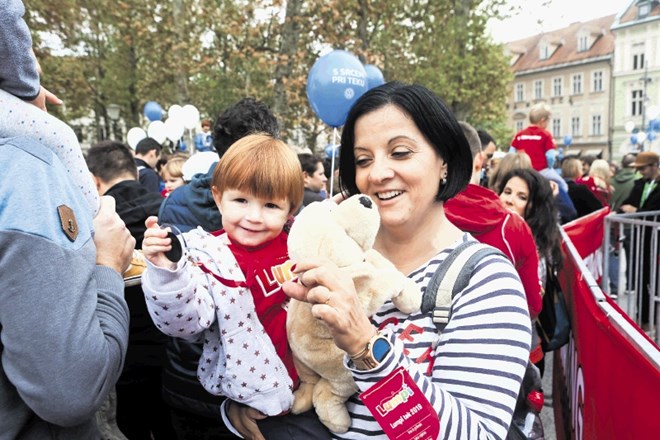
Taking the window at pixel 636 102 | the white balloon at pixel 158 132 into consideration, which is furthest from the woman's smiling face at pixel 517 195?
the window at pixel 636 102

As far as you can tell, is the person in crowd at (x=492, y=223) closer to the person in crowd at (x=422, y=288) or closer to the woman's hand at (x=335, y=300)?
the person in crowd at (x=422, y=288)

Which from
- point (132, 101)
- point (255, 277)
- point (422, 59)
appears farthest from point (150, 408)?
point (132, 101)

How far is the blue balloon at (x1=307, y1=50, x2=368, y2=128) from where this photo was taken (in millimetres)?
6430

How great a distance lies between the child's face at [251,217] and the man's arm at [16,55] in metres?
0.70

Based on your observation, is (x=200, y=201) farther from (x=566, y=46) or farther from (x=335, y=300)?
(x=566, y=46)

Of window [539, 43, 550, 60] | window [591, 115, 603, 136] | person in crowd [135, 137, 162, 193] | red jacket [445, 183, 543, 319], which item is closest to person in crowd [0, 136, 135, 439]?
red jacket [445, 183, 543, 319]

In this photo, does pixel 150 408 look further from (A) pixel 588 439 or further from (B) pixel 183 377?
(A) pixel 588 439

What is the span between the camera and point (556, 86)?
5456cm

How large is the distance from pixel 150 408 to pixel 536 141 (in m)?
6.89

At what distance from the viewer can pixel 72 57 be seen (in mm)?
22922

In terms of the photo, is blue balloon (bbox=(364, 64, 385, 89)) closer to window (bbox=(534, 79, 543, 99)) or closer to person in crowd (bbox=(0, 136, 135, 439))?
person in crowd (bbox=(0, 136, 135, 439))

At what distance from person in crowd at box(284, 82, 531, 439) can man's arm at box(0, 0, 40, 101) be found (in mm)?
836

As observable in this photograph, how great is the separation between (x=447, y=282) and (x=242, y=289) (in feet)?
2.22

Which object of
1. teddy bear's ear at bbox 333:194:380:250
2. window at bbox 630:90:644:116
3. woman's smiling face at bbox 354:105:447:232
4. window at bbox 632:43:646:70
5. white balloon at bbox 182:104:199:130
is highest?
window at bbox 632:43:646:70
